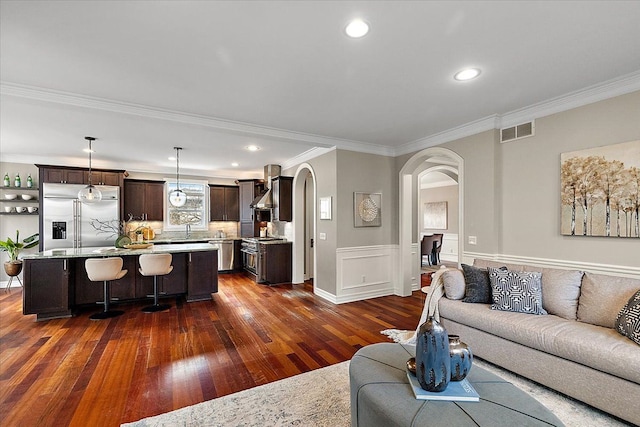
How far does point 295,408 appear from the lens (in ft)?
7.22

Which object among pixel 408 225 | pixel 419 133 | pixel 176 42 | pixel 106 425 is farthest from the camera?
pixel 408 225

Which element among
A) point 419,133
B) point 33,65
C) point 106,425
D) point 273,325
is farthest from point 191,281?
point 419,133

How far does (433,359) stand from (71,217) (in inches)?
283

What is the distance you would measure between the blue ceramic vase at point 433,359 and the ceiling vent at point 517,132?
3191mm

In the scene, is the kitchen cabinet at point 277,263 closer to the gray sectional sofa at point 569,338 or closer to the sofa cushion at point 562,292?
the gray sectional sofa at point 569,338

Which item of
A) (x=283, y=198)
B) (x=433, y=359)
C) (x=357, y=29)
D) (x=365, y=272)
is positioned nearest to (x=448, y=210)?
(x=365, y=272)

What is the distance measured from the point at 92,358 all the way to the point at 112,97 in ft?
8.99

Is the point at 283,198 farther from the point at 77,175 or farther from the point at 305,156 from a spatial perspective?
the point at 77,175

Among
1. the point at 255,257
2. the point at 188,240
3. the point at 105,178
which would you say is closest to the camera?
the point at 105,178

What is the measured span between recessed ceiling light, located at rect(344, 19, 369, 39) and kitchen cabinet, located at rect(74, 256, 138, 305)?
476cm

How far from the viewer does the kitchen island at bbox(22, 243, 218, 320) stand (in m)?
4.14

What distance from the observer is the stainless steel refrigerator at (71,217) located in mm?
5854

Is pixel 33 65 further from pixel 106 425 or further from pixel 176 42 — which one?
pixel 106 425

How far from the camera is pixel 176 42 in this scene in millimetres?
2234
